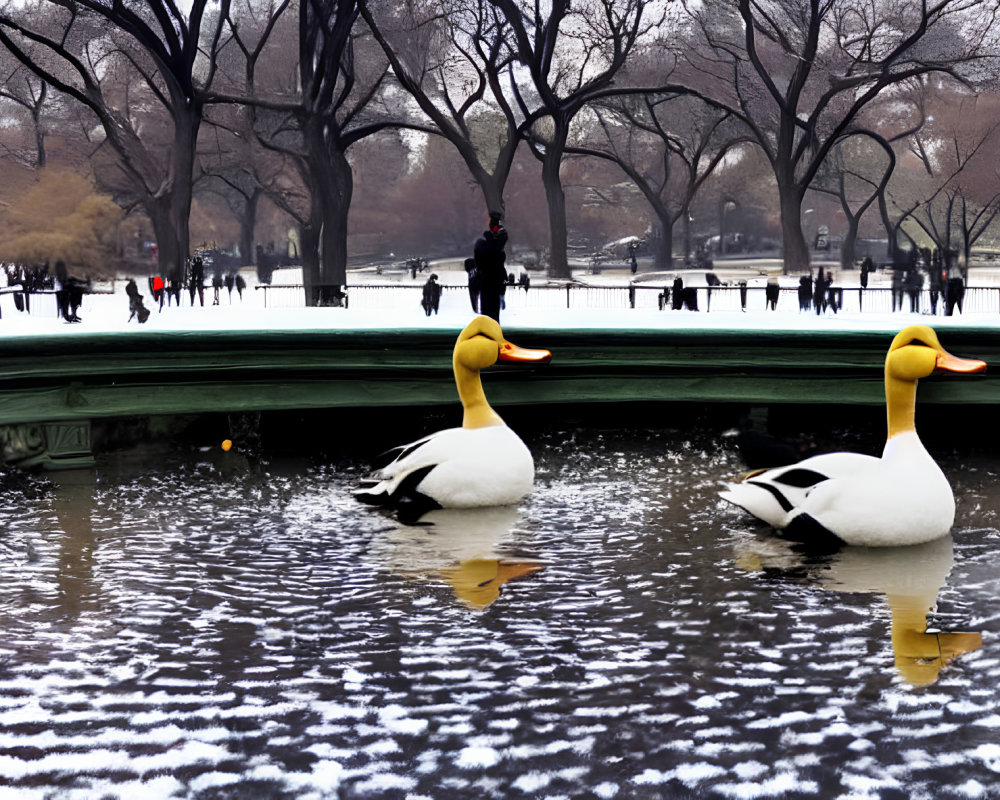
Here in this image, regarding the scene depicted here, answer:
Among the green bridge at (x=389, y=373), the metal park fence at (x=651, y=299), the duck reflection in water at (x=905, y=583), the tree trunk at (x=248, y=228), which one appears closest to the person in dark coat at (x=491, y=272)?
the green bridge at (x=389, y=373)

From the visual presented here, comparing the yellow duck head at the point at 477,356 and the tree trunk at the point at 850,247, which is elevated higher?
the tree trunk at the point at 850,247

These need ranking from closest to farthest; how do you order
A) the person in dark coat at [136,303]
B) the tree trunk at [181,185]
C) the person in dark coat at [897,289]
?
1. the person in dark coat at [136,303]
2. the tree trunk at [181,185]
3. the person in dark coat at [897,289]

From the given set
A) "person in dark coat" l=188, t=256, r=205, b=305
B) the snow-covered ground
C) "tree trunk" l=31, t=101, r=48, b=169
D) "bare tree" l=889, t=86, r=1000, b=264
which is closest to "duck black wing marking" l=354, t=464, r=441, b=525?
the snow-covered ground

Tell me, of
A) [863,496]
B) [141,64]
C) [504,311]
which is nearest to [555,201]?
[504,311]

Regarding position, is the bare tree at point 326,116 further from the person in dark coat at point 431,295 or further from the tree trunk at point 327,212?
the person in dark coat at point 431,295

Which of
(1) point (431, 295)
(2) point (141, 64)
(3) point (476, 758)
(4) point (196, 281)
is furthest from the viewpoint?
(2) point (141, 64)

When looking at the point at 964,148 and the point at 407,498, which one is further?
the point at 964,148

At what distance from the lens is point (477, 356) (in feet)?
22.5

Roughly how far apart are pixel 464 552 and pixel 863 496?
159 centimetres

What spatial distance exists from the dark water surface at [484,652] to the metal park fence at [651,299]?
31956 millimetres

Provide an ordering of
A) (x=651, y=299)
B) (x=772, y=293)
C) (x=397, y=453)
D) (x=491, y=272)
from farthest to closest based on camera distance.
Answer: (x=651, y=299) → (x=772, y=293) → (x=491, y=272) → (x=397, y=453)

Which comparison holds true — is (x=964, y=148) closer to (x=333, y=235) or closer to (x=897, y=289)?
(x=897, y=289)

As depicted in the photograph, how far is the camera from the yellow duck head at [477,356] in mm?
6789

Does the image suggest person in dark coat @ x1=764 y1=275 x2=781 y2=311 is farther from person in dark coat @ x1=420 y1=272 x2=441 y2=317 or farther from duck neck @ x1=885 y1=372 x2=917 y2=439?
duck neck @ x1=885 y1=372 x2=917 y2=439
